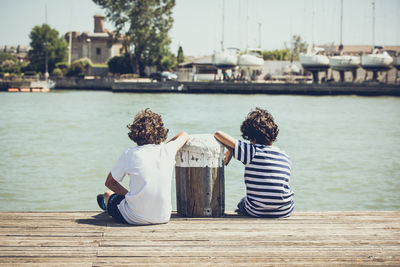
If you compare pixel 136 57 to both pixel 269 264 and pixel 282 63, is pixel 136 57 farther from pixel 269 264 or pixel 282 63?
pixel 269 264

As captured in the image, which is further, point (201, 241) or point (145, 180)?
point (145, 180)

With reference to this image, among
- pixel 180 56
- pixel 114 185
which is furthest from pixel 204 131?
pixel 180 56

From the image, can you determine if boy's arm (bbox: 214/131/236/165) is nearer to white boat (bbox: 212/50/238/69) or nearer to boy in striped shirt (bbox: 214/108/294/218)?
boy in striped shirt (bbox: 214/108/294/218)

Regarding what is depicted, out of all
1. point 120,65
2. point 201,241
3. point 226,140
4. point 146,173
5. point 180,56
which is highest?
point 180,56

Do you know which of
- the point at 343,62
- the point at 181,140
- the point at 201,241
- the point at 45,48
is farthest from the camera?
the point at 45,48

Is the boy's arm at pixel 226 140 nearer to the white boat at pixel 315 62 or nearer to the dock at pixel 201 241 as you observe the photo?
the dock at pixel 201 241

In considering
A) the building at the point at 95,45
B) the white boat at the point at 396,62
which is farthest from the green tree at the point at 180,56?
the white boat at the point at 396,62

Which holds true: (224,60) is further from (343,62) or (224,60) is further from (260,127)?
(260,127)

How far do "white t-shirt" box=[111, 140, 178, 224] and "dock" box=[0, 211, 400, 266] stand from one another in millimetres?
132

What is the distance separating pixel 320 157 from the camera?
20.5 metres

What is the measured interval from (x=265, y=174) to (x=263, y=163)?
10cm

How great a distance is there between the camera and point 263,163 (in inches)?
195

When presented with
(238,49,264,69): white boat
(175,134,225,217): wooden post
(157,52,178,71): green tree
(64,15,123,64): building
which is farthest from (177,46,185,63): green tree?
(175,134,225,217): wooden post

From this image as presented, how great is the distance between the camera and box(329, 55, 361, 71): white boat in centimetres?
7169
